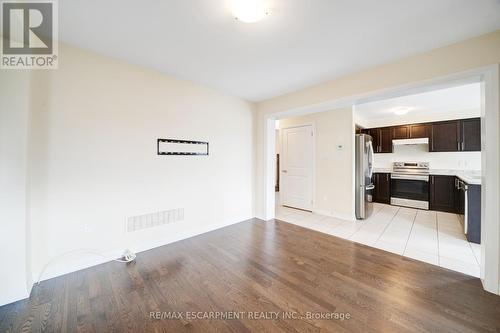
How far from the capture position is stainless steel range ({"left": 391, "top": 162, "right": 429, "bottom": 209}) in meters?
4.73

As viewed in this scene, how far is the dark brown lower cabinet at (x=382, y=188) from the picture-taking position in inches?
207

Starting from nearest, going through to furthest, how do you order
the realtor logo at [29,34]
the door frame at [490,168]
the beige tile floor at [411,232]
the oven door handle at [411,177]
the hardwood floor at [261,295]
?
the hardwood floor at [261,295]
the realtor logo at [29,34]
the door frame at [490,168]
the beige tile floor at [411,232]
the oven door handle at [411,177]

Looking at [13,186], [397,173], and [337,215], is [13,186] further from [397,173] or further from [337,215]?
[397,173]

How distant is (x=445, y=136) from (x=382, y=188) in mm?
1878

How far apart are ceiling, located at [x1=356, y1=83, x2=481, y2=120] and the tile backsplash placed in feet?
3.23

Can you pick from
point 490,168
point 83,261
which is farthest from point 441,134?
point 83,261

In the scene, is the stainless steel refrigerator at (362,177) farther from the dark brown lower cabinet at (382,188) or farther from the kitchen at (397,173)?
the dark brown lower cabinet at (382,188)

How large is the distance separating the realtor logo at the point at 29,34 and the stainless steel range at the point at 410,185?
6.92 meters

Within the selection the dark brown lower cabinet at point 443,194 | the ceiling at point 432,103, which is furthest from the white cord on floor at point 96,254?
the dark brown lower cabinet at point 443,194

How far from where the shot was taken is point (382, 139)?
5574 mm

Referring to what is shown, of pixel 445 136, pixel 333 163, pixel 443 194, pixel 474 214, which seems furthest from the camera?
pixel 445 136

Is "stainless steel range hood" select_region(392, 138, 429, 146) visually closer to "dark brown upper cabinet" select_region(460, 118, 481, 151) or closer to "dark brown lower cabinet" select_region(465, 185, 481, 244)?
"dark brown upper cabinet" select_region(460, 118, 481, 151)

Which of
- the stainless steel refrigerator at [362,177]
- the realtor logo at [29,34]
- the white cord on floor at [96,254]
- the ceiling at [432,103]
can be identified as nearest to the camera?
the realtor logo at [29,34]

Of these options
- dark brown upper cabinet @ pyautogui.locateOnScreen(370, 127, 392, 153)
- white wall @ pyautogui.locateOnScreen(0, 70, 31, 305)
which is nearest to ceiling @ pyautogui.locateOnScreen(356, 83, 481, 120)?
dark brown upper cabinet @ pyautogui.locateOnScreen(370, 127, 392, 153)
